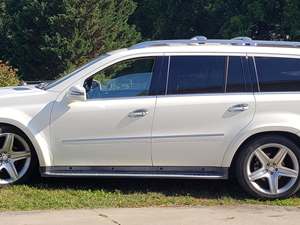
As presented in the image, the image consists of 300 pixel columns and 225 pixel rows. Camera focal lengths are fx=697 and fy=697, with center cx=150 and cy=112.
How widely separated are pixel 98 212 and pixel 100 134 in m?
0.97

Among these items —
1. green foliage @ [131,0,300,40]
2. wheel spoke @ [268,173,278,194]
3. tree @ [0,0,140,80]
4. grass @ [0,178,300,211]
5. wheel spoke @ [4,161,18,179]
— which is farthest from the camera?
green foliage @ [131,0,300,40]

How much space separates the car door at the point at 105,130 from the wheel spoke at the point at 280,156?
132cm

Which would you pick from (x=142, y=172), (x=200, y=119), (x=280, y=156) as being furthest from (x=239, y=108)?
(x=142, y=172)

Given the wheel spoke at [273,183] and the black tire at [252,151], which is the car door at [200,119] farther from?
the wheel spoke at [273,183]

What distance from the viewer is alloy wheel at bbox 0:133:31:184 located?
24.5 ft

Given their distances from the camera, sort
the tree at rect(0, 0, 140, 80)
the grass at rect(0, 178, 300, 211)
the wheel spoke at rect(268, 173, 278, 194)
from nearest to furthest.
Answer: the grass at rect(0, 178, 300, 211), the wheel spoke at rect(268, 173, 278, 194), the tree at rect(0, 0, 140, 80)

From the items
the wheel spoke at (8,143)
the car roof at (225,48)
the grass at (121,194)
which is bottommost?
the grass at (121,194)

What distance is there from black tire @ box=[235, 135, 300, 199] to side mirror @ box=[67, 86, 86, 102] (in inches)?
69.9

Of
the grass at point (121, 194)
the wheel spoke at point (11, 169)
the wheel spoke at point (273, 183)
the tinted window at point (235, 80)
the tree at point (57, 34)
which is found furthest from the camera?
the tree at point (57, 34)

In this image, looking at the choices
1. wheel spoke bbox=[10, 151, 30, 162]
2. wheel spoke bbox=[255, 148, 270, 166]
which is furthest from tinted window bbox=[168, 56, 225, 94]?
wheel spoke bbox=[10, 151, 30, 162]

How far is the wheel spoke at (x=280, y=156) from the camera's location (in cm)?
729

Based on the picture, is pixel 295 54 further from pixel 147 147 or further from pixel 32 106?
pixel 32 106

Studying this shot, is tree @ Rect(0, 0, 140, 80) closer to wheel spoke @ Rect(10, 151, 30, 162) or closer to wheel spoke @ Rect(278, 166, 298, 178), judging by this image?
wheel spoke @ Rect(10, 151, 30, 162)

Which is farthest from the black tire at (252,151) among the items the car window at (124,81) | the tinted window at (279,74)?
the car window at (124,81)
